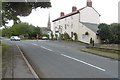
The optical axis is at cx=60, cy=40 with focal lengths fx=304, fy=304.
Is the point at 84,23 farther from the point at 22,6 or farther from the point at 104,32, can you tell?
the point at 22,6

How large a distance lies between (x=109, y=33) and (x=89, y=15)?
1392cm

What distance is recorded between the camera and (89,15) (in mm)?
75875

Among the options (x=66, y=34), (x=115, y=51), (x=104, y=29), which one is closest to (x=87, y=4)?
(x=66, y=34)

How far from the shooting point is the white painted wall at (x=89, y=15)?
74.1 m

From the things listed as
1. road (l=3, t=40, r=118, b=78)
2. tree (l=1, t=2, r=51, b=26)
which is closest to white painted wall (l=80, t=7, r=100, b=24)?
tree (l=1, t=2, r=51, b=26)

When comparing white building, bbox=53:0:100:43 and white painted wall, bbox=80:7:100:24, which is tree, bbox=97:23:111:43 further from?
white painted wall, bbox=80:7:100:24

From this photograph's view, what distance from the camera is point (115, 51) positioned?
103ft

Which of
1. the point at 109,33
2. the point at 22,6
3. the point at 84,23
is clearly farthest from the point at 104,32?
the point at 22,6

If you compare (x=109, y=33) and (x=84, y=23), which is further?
(x=84, y=23)

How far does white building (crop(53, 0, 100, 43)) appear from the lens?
227 feet

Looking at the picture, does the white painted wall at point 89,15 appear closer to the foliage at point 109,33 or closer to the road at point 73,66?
the foliage at point 109,33

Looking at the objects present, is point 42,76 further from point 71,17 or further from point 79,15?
point 71,17

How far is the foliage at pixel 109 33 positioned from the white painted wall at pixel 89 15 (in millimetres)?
10397

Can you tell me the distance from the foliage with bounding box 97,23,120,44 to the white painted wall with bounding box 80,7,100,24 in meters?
10.4
